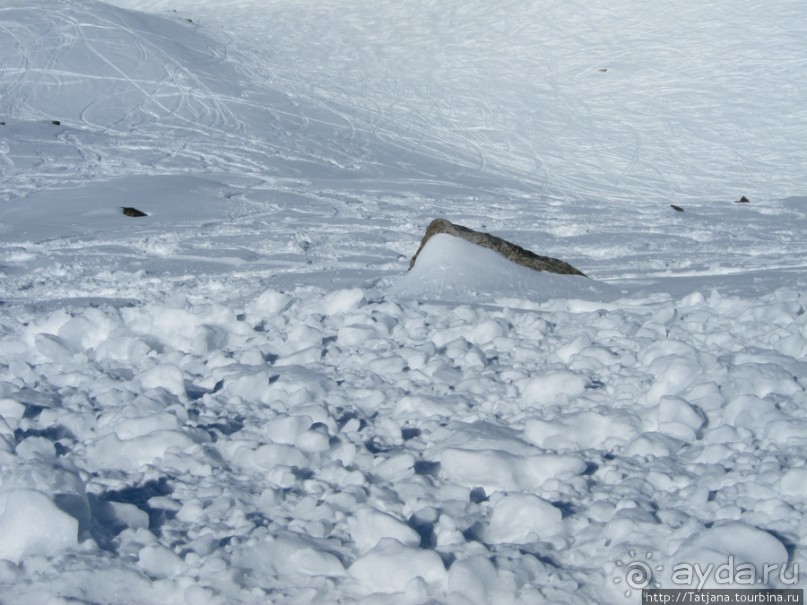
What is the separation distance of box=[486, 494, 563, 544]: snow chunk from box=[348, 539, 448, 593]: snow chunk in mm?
278

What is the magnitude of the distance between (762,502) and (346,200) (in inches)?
327

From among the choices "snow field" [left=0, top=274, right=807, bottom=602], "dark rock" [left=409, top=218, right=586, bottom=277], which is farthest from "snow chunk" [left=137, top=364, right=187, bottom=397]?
"dark rock" [left=409, top=218, right=586, bottom=277]

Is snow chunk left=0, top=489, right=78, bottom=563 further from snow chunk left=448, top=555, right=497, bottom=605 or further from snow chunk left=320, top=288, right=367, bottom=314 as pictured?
snow chunk left=320, top=288, right=367, bottom=314

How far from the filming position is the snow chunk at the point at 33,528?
8.60 ft

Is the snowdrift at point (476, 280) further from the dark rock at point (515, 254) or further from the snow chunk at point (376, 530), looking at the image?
the snow chunk at point (376, 530)

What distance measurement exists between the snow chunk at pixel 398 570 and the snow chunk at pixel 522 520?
0.28 meters

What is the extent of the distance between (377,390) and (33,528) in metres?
1.63

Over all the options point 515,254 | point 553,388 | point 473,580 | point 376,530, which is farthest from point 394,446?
point 515,254

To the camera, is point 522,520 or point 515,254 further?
point 515,254

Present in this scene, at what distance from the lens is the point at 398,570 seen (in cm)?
259

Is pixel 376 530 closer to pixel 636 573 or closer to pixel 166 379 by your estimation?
pixel 636 573

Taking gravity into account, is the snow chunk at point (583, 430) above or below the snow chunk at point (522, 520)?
above

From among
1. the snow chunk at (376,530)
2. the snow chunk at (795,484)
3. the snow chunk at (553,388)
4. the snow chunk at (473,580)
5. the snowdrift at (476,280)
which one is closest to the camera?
the snow chunk at (473,580)

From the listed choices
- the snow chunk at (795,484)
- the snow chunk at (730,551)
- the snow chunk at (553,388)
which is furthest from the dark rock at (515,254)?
the snow chunk at (730,551)
